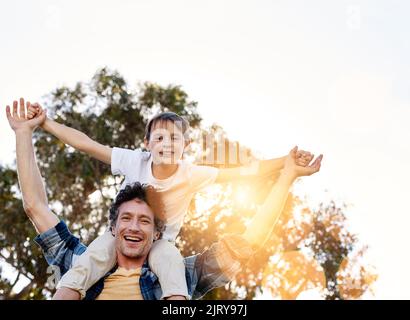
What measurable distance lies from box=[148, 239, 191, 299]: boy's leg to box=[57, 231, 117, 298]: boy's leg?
259 mm

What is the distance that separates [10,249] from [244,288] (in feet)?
22.9

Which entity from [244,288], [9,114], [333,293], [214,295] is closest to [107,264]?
[9,114]

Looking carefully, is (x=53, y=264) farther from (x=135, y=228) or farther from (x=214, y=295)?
(x=214, y=295)

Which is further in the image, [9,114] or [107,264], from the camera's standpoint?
[9,114]

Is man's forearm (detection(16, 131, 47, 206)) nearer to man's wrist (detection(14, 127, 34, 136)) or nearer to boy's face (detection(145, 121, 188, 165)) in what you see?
man's wrist (detection(14, 127, 34, 136))

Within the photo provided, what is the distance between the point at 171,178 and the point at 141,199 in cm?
36

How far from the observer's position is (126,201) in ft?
12.2

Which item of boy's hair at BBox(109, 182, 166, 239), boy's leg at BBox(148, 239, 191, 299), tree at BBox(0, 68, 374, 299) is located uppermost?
tree at BBox(0, 68, 374, 299)

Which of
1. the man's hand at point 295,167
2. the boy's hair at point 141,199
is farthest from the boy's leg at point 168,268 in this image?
the man's hand at point 295,167

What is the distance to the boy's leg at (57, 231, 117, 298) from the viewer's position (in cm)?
342

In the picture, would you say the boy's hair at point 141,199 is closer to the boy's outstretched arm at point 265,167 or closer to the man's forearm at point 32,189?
the man's forearm at point 32,189

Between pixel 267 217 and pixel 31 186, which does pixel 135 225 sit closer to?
pixel 31 186

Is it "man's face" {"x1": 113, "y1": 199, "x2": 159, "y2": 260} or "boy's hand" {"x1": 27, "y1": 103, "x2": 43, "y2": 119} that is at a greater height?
"boy's hand" {"x1": 27, "y1": 103, "x2": 43, "y2": 119}

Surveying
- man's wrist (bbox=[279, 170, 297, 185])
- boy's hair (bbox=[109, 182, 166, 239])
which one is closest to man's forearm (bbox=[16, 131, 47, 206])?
boy's hair (bbox=[109, 182, 166, 239])
